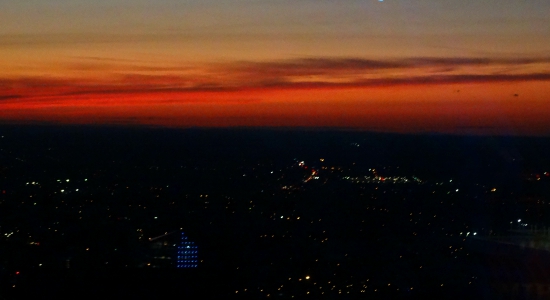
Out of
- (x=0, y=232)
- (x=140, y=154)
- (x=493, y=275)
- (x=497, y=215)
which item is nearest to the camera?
(x=493, y=275)

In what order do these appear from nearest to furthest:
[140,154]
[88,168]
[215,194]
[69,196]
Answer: [69,196], [215,194], [88,168], [140,154]

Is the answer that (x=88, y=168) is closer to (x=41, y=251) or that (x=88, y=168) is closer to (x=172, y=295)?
(x=41, y=251)

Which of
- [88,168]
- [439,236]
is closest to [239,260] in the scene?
[439,236]

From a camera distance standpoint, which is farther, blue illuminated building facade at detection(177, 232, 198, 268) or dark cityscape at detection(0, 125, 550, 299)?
blue illuminated building facade at detection(177, 232, 198, 268)

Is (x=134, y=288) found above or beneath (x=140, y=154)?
beneath
